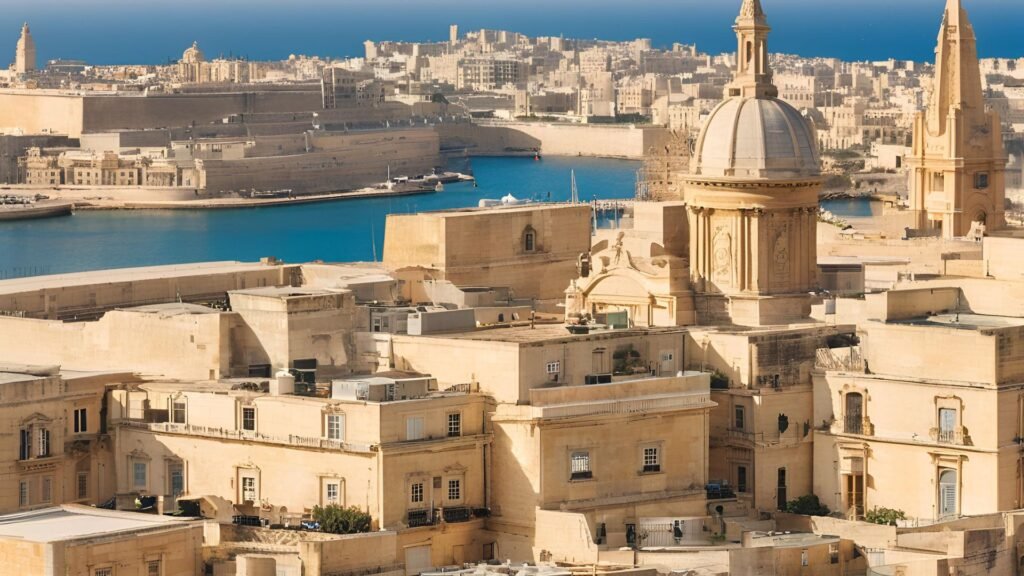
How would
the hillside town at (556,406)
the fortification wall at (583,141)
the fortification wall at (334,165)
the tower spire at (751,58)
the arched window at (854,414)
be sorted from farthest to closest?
the fortification wall at (583,141) → the fortification wall at (334,165) → the tower spire at (751,58) → the arched window at (854,414) → the hillside town at (556,406)

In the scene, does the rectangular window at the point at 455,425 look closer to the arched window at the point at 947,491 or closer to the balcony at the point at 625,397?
the balcony at the point at 625,397

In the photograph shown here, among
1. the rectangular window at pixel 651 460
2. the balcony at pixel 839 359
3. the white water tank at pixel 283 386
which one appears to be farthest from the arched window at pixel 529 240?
the white water tank at pixel 283 386

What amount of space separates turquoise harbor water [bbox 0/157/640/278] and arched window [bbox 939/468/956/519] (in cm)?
5477

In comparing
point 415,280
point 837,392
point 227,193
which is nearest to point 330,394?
point 837,392

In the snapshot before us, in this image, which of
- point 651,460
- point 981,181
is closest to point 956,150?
point 981,181

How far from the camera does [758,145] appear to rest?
1789 inches

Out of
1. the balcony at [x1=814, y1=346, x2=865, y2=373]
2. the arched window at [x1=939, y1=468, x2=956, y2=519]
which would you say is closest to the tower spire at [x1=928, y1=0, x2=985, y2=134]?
the balcony at [x1=814, y1=346, x2=865, y2=373]

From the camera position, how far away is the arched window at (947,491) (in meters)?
40.8

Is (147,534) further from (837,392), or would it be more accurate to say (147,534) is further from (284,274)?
(284,274)

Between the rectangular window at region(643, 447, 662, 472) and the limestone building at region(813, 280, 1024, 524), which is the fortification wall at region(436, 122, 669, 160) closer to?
the limestone building at region(813, 280, 1024, 524)

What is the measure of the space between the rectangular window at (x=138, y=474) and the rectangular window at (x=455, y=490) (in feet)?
14.6

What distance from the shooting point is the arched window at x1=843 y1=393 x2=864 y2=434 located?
41.9 m

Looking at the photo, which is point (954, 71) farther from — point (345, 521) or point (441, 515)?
point (345, 521)

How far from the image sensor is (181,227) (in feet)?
428
